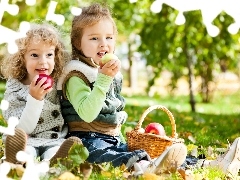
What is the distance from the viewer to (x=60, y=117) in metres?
3.38

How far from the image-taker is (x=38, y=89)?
10.1 feet

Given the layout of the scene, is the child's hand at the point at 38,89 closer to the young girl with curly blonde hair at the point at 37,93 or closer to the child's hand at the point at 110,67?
the young girl with curly blonde hair at the point at 37,93

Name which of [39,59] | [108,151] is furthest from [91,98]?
[39,59]

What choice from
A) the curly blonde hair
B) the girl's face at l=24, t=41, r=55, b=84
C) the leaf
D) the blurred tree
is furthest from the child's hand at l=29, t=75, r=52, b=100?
the blurred tree

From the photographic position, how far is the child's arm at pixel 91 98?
3.09 meters

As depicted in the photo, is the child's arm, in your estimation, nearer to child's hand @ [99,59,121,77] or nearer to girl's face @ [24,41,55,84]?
child's hand @ [99,59,121,77]

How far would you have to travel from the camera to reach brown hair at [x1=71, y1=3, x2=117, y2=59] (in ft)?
11.3

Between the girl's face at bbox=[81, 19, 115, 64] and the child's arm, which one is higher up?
the girl's face at bbox=[81, 19, 115, 64]

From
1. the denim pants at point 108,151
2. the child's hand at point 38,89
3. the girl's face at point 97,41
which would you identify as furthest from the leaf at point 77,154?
the girl's face at point 97,41

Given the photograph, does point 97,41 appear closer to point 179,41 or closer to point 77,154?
point 77,154

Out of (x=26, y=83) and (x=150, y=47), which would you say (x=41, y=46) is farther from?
(x=150, y=47)

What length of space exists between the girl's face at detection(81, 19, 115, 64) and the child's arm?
270mm

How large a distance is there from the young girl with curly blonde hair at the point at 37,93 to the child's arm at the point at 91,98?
0.20 m

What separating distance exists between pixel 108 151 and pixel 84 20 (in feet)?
2.85
